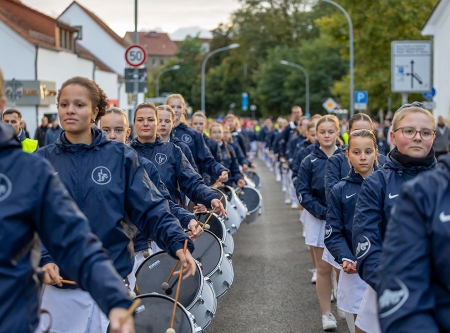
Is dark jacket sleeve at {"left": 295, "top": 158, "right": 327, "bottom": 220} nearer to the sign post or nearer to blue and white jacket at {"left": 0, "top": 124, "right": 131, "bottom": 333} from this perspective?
blue and white jacket at {"left": 0, "top": 124, "right": 131, "bottom": 333}

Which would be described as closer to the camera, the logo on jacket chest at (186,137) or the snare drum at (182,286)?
the snare drum at (182,286)

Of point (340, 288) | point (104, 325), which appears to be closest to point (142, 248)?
point (340, 288)

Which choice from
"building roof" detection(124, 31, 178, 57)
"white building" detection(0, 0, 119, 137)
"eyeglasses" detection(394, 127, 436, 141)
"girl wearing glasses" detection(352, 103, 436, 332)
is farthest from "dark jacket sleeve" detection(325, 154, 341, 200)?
"building roof" detection(124, 31, 178, 57)

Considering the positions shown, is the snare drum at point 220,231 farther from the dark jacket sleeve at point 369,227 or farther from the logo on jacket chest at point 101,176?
the logo on jacket chest at point 101,176

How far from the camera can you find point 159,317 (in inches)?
186

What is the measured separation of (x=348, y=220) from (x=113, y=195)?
2265 millimetres

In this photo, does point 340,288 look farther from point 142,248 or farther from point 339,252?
point 142,248

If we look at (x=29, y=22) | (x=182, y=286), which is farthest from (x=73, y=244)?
(x=29, y=22)

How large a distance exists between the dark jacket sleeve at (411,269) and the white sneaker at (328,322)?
17.9ft

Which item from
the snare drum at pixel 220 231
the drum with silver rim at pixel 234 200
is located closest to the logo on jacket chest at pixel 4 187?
the snare drum at pixel 220 231

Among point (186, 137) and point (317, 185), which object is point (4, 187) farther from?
point (186, 137)

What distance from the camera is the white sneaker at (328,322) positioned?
26.9 feet

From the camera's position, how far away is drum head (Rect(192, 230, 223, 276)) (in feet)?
23.5

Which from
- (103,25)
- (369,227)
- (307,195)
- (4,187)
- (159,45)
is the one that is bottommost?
(307,195)
